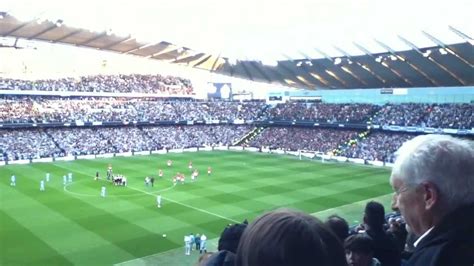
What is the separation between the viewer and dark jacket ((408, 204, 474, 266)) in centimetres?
221

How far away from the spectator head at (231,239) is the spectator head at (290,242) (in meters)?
1.64

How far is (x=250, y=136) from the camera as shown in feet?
234

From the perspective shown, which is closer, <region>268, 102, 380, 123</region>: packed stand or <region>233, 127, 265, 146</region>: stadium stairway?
<region>268, 102, 380, 123</region>: packed stand

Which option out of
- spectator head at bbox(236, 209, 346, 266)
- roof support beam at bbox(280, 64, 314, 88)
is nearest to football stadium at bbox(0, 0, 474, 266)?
spectator head at bbox(236, 209, 346, 266)

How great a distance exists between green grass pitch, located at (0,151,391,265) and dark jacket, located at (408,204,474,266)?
39.1ft

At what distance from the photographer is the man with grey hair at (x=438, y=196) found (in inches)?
88.5

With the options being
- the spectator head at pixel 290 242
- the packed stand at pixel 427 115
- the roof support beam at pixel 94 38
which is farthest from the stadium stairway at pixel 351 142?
the spectator head at pixel 290 242

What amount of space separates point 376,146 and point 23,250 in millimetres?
45393

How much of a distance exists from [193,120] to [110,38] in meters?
18.8

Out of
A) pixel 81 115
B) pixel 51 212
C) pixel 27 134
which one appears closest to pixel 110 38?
pixel 81 115

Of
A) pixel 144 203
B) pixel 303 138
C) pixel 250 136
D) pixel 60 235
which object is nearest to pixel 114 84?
pixel 250 136

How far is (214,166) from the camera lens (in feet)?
154

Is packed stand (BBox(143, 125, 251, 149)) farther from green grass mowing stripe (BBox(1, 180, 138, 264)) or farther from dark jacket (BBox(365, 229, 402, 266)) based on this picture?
dark jacket (BBox(365, 229, 402, 266))

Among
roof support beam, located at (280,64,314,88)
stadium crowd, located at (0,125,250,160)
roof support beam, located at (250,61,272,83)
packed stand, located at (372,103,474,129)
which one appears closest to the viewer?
packed stand, located at (372,103,474,129)
